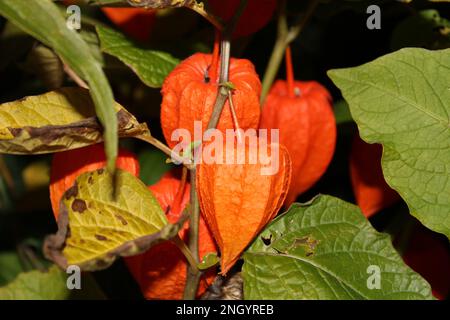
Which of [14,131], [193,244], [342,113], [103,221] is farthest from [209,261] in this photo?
[342,113]

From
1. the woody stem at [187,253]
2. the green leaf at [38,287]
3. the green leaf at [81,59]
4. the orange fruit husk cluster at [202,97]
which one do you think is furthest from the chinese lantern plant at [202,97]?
the green leaf at [38,287]

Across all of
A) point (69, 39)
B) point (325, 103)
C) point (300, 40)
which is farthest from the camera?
point (300, 40)

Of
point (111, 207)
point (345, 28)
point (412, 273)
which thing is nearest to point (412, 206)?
point (412, 273)

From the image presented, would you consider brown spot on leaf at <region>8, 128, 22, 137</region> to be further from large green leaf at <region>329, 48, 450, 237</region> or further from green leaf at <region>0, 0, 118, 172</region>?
large green leaf at <region>329, 48, 450, 237</region>

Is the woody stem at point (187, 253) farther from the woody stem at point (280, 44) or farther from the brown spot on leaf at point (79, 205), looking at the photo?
the woody stem at point (280, 44)

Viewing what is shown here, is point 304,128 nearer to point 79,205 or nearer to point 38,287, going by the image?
point 79,205
